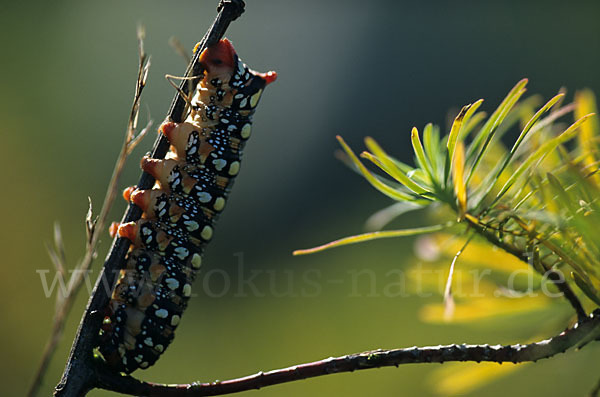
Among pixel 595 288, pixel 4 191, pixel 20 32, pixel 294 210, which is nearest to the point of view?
pixel 595 288

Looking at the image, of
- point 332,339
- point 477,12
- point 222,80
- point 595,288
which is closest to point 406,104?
point 477,12

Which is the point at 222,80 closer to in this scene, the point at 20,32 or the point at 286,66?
the point at 20,32

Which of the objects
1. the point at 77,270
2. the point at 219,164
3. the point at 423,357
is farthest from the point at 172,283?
the point at 423,357

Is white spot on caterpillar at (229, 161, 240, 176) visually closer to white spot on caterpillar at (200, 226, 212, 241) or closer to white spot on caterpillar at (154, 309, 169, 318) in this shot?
white spot on caterpillar at (200, 226, 212, 241)

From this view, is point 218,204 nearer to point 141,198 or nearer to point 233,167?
point 233,167

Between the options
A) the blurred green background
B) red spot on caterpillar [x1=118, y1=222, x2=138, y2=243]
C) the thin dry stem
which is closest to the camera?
the thin dry stem

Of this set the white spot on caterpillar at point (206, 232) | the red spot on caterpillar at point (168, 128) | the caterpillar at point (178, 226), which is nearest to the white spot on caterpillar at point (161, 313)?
the caterpillar at point (178, 226)

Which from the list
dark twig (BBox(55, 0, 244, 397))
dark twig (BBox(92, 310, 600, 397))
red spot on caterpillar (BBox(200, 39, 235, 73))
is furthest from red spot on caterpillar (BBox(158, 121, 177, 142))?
dark twig (BBox(92, 310, 600, 397))
